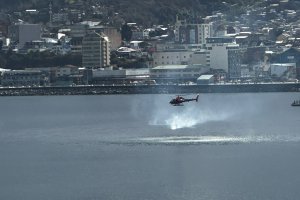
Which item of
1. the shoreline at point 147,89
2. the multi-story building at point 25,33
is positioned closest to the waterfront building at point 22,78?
the shoreline at point 147,89

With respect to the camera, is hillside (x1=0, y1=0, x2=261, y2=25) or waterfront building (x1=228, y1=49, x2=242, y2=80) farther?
hillside (x1=0, y1=0, x2=261, y2=25)

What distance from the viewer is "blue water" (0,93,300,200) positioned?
41.2 meters

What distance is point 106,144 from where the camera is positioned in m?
53.2

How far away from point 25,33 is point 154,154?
73.9 m

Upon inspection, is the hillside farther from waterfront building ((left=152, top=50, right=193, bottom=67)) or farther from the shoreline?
the shoreline

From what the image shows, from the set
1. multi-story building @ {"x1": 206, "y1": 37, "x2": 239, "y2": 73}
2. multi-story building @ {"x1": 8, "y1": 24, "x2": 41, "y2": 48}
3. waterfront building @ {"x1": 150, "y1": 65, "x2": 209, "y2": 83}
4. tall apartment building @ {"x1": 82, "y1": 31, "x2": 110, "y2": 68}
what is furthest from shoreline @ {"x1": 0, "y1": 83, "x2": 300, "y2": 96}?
multi-story building @ {"x1": 8, "y1": 24, "x2": 41, "y2": 48}

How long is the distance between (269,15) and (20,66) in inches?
1168

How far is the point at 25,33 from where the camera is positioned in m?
122

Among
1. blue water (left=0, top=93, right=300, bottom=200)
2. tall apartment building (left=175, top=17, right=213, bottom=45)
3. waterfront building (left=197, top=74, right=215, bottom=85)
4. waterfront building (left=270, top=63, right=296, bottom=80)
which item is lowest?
blue water (left=0, top=93, right=300, bottom=200)

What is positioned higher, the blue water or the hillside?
the hillside

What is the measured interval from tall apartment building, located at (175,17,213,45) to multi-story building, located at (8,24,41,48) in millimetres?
11291

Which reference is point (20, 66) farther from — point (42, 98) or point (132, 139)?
point (132, 139)

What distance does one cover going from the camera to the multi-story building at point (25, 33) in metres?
121

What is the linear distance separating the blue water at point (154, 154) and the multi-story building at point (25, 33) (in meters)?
45.0
